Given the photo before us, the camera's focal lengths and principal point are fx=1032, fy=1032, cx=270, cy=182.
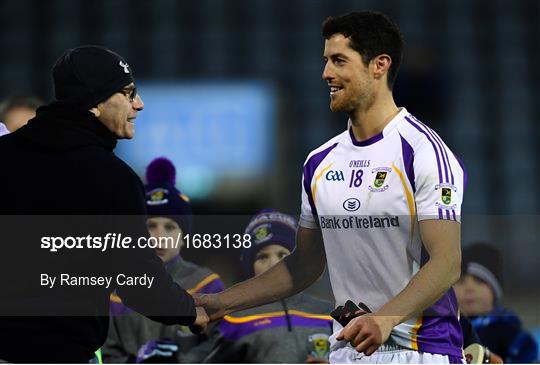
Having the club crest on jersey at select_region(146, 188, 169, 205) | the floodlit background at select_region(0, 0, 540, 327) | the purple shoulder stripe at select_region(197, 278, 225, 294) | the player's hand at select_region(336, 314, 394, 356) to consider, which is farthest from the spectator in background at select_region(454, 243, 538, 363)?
the floodlit background at select_region(0, 0, 540, 327)

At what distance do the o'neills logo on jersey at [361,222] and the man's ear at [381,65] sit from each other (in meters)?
0.54

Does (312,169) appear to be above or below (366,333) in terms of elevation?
above

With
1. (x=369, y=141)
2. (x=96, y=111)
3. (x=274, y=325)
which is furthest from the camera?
(x=274, y=325)

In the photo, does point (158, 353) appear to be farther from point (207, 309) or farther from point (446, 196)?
point (446, 196)

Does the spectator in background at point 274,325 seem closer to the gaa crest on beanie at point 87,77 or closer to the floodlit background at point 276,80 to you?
the gaa crest on beanie at point 87,77

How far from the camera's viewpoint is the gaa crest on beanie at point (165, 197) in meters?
5.20

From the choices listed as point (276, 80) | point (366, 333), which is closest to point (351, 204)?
point (366, 333)

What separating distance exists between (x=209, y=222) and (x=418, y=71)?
9160 mm

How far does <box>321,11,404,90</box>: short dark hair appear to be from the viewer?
3807mm

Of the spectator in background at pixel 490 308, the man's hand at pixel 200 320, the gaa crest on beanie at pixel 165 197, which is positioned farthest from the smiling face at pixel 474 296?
the man's hand at pixel 200 320

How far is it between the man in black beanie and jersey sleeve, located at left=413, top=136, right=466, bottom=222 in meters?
0.95

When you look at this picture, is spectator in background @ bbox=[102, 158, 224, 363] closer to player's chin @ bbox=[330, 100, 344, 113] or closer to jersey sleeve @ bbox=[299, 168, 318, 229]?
jersey sleeve @ bbox=[299, 168, 318, 229]

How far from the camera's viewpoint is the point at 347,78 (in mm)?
3795

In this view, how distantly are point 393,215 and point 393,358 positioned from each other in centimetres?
51
